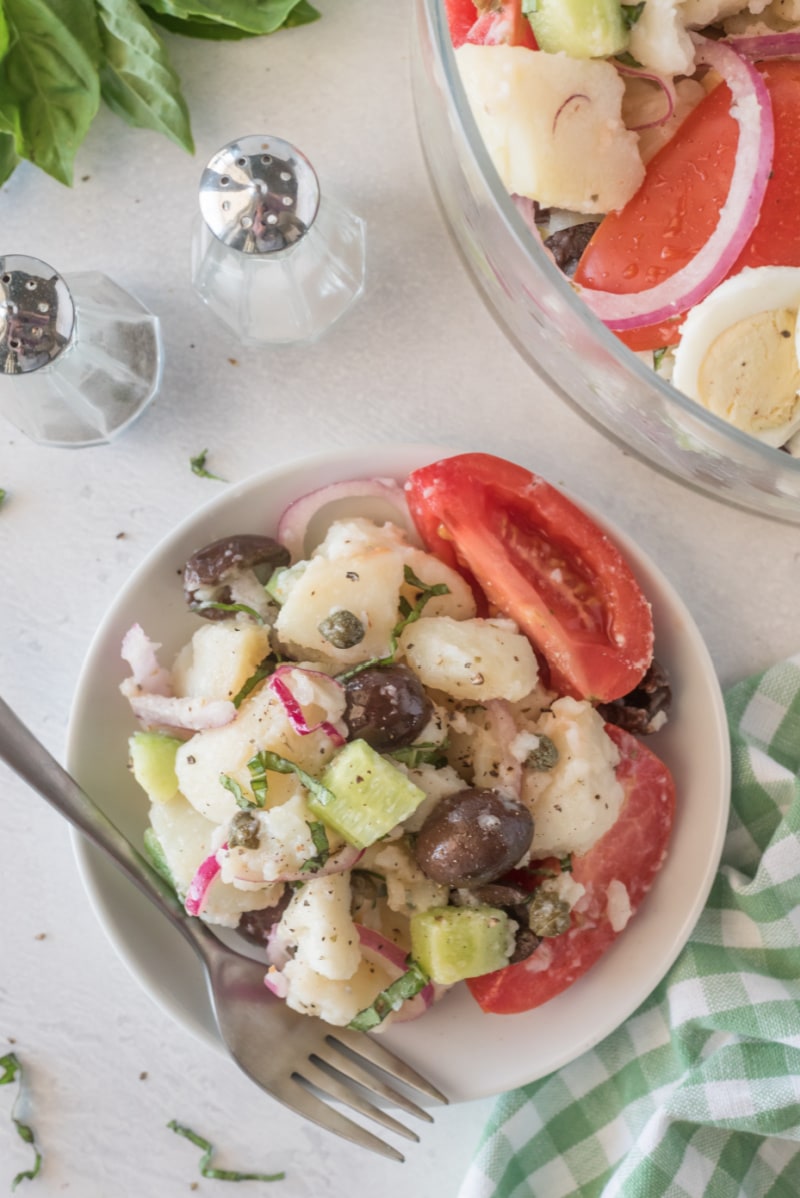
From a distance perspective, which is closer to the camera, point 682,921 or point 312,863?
point 312,863

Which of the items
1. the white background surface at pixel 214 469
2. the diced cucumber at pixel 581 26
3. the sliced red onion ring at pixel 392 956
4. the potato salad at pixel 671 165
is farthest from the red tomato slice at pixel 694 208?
the sliced red onion ring at pixel 392 956

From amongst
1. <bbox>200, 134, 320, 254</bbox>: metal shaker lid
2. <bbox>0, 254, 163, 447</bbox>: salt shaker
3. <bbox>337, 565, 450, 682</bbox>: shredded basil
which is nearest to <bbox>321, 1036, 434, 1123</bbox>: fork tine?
<bbox>337, 565, 450, 682</bbox>: shredded basil

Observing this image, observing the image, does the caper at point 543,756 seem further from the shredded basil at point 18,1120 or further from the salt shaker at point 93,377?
the shredded basil at point 18,1120

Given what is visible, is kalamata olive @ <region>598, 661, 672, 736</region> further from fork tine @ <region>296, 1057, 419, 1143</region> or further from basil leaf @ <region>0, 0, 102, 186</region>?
basil leaf @ <region>0, 0, 102, 186</region>

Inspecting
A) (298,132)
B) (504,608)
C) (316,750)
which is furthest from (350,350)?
(316,750)

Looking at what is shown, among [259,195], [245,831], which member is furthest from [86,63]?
[245,831]

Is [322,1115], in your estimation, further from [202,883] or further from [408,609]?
[408,609]

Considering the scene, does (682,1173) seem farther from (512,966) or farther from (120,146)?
(120,146)
